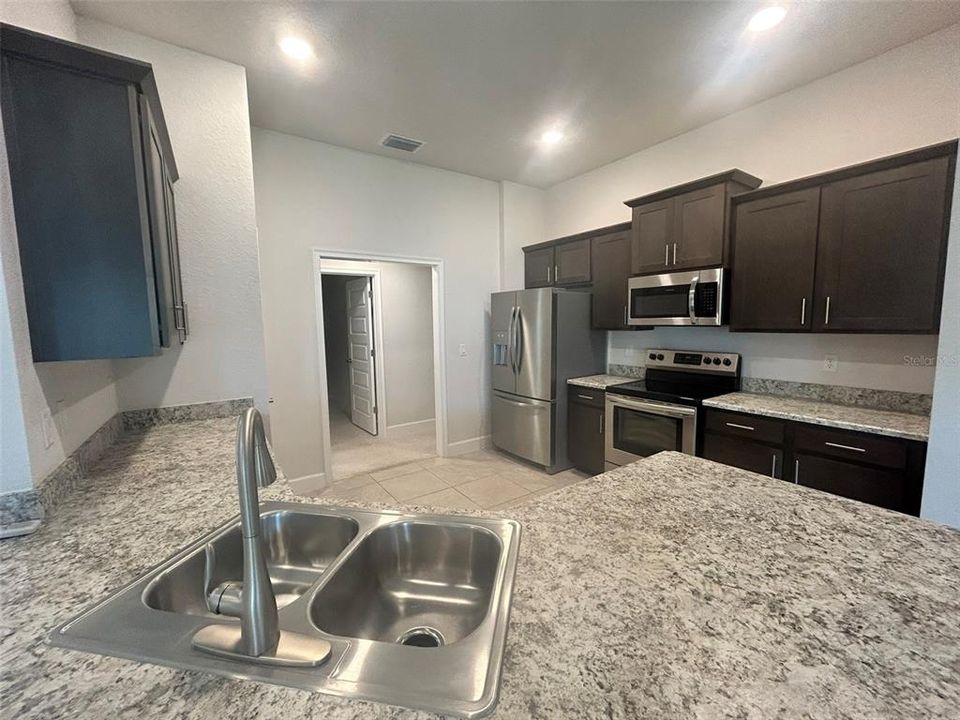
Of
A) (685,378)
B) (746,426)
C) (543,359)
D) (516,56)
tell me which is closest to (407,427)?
(543,359)

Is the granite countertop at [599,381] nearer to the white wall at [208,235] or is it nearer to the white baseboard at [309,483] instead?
the white baseboard at [309,483]

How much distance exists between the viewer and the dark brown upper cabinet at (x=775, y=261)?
2262mm

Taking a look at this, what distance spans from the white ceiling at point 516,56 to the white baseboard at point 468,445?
2.99 meters

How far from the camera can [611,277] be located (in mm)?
3447

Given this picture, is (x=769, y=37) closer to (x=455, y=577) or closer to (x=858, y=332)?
(x=858, y=332)

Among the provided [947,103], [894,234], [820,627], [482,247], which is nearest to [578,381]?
[482,247]

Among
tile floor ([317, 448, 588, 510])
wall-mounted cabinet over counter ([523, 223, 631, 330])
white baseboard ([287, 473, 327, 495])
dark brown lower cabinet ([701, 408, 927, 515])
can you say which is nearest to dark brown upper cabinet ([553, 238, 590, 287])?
wall-mounted cabinet over counter ([523, 223, 631, 330])

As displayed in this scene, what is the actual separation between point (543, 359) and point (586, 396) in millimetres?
518

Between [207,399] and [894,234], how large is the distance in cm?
386

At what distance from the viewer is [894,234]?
1.95 meters

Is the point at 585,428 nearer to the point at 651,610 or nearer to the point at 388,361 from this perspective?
the point at 388,361

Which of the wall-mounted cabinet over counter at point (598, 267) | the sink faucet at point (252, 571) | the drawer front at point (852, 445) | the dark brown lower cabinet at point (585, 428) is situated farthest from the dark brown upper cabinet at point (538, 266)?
the sink faucet at point (252, 571)

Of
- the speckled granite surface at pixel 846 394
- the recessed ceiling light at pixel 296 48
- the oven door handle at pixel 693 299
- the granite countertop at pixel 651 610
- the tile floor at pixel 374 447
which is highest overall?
the recessed ceiling light at pixel 296 48

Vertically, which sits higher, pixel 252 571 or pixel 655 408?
pixel 252 571
